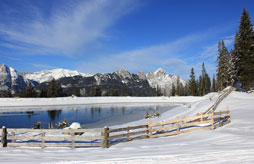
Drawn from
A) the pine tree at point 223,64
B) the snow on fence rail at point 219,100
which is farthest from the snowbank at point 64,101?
the snow on fence rail at point 219,100

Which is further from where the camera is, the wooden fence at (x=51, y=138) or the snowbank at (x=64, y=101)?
the snowbank at (x=64, y=101)

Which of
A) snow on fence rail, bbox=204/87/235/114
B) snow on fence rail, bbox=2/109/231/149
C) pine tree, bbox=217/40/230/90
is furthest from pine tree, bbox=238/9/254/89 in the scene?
snow on fence rail, bbox=2/109/231/149

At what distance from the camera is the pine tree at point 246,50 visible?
1553 inches

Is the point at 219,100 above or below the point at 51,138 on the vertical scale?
above

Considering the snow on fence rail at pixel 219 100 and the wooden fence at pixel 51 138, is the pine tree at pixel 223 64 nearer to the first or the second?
the snow on fence rail at pixel 219 100

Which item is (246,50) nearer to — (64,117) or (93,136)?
(64,117)

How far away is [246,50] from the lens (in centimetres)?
4066

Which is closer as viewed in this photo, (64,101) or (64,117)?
(64,117)

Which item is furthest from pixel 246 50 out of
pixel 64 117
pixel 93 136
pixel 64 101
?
pixel 64 101

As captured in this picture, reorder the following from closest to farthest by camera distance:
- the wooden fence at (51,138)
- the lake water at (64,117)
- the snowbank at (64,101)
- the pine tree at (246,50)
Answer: the wooden fence at (51,138) < the lake water at (64,117) < the pine tree at (246,50) < the snowbank at (64,101)

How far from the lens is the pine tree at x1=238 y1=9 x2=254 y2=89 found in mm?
39438

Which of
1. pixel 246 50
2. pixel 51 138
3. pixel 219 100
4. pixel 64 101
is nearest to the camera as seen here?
pixel 51 138

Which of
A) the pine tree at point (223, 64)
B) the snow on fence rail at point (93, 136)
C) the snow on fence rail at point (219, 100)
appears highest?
the pine tree at point (223, 64)

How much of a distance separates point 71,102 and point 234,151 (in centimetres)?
5041
